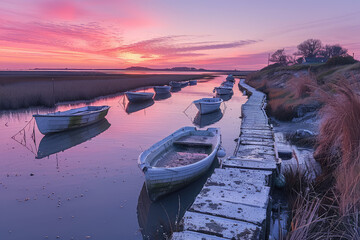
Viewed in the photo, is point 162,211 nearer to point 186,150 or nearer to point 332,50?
point 186,150

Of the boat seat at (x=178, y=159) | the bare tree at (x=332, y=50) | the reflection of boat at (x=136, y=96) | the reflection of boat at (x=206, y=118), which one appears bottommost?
the reflection of boat at (x=206, y=118)

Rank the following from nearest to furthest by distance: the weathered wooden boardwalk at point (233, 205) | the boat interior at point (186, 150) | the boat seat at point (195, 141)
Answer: the weathered wooden boardwalk at point (233, 205) → the boat interior at point (186, 150) → the boat seat at point (195, 141)

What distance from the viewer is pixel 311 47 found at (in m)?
96.6

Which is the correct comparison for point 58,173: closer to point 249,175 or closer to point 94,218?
point 94,218

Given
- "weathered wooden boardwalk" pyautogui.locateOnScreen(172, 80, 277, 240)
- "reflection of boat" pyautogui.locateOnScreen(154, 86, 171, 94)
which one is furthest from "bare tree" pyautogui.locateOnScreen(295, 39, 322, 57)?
"weathered wooden boardwalk" pyautogui.locateOnScreen(172, 80, 277, 240)

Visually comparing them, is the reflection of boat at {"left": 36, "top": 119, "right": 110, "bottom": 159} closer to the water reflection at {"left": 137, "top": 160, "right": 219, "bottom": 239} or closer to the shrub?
the water reflection at {"left": 137, "top": 160, "right": 219, "bottom": 239}

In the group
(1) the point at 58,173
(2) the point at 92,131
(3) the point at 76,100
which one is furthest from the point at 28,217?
(3) the point at 76,100

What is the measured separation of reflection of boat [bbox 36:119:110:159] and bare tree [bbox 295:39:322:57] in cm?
9851

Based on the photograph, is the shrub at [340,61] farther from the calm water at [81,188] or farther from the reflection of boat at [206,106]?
the calm water at [81,188]

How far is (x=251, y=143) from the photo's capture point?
33.8ft

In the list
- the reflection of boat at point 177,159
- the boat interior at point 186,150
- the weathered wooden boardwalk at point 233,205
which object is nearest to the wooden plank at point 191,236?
the weathered wooden boardwalk at point 233,205

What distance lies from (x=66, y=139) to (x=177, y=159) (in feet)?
25.6

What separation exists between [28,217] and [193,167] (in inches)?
171

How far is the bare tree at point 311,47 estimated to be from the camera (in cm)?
9588
